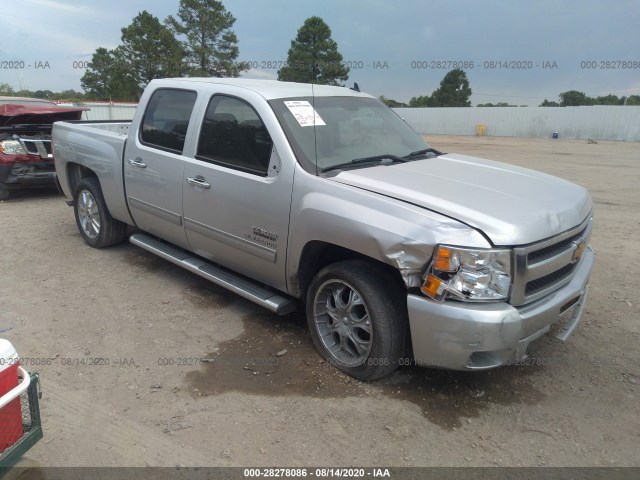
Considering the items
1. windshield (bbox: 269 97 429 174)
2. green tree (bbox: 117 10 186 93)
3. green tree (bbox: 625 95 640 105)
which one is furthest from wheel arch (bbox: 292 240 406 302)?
green tree (bbox: 625 95 640 105)

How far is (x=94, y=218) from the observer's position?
5770 mm

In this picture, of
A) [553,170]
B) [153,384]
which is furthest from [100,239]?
[553,170]

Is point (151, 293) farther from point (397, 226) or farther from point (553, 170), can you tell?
point (553, 170)

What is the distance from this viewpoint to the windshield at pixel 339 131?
3.58 m

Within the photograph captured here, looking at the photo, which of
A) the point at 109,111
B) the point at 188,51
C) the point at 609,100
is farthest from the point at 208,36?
the point at 609,100

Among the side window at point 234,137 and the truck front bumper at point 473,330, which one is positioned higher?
the side window at point 234,137

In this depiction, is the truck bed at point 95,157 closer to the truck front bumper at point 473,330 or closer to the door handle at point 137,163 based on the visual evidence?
the door handle at point 137,163

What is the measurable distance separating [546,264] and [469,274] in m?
0.58

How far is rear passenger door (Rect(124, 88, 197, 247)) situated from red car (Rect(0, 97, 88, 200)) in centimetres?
438

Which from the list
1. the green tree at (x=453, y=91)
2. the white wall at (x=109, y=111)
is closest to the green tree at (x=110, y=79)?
the white wall at (x=109, y=111)

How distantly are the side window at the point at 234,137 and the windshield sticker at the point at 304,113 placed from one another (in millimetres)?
267

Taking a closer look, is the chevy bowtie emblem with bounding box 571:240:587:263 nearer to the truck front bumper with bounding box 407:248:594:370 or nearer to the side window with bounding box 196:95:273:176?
the truck front bumper with bounding box 407:248:594:370

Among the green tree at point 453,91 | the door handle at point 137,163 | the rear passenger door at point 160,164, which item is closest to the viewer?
the rear passenger door at point 160,164

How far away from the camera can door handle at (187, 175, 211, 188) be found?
3.99m
